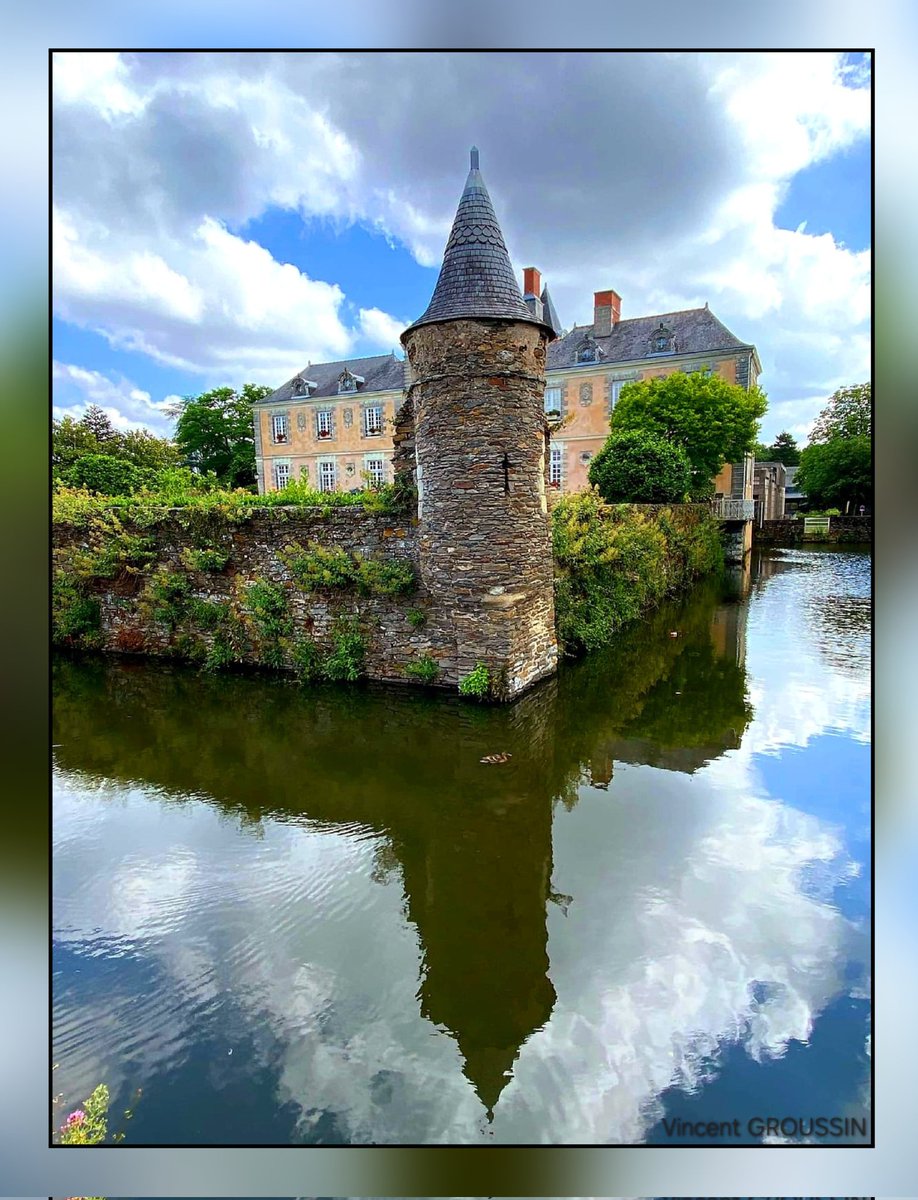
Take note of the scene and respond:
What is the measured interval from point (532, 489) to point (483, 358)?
5.43 feet

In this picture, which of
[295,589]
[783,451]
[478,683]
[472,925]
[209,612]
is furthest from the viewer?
[783,451]

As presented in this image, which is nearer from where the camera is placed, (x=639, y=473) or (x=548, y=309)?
(x=639, y=473)

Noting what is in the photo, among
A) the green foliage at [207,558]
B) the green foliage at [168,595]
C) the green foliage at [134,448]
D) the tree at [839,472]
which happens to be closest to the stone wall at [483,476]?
the tree at [839,472]

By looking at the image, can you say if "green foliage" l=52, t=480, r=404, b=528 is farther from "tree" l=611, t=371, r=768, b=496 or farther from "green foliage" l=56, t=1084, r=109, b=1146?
"tree" l=611, t=371, r=768, b=496

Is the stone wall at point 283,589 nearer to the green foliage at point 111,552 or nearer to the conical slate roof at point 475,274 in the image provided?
the green foliage at point 111,552

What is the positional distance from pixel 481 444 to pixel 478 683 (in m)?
2.88

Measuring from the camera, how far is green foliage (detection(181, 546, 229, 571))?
9.80 m

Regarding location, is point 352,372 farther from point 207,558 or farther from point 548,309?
point 207,558

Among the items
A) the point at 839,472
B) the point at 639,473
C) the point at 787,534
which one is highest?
the point at 639,473

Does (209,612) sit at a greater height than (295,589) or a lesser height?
lesser

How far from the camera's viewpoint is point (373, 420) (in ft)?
80.6

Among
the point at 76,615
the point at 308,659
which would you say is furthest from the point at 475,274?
the point at 76,615

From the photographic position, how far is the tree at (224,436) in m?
23.0
